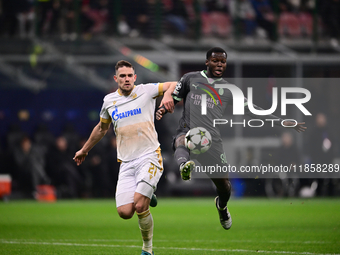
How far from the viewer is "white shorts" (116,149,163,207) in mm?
6387

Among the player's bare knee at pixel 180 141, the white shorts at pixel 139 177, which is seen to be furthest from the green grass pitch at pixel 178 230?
the player's bare knee at pixel 180 141

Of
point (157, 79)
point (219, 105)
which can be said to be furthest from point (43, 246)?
point (157, 79)

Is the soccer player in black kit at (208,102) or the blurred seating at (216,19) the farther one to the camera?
the blurred seating at (216,19)

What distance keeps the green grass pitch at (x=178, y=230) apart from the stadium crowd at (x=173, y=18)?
7.32 metres

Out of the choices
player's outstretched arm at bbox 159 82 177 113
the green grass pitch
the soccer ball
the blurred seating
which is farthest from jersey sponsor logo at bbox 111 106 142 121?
the blurred seating

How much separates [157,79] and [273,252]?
1285cm

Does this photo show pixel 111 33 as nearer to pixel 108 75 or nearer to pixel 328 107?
pixel 108 75

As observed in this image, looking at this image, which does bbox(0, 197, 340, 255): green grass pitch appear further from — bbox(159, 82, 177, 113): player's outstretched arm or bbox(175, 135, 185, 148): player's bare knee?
bbox(159, 82, 177, 113): player's outstretched arm

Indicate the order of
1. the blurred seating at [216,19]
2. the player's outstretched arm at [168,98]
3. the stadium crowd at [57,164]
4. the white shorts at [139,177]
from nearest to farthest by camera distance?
the white shorts at [139,177] < the player's outstretched arm at [168,98] < the stadium crowd at [57,164] < the blurred seating at [216,19]

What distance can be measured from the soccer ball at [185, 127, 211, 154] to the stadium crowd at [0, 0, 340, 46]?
13697 millimetres

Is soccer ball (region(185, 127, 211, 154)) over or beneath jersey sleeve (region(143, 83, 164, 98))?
beneath

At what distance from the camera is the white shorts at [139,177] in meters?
6.39

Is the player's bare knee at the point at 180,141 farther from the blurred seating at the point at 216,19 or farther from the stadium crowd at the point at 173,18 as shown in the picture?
the blurred seating at the point at 216,19

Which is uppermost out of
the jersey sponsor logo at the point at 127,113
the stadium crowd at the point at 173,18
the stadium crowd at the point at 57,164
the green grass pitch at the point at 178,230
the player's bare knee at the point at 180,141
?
the stadium crowd at the point at 173,18
